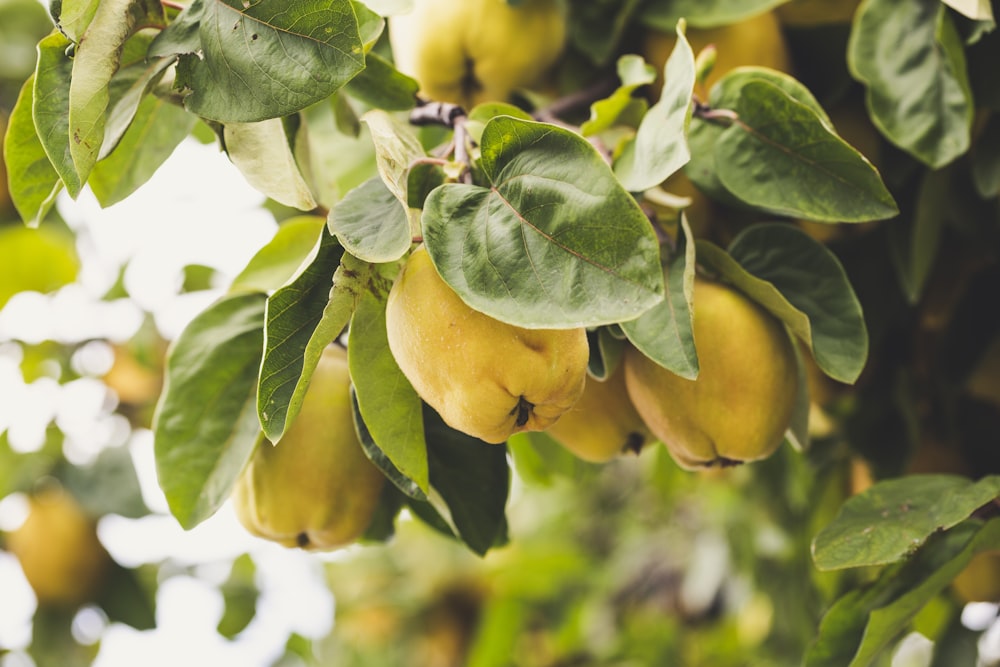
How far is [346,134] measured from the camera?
888 mm

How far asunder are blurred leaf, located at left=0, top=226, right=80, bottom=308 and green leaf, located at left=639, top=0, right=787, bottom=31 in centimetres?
116

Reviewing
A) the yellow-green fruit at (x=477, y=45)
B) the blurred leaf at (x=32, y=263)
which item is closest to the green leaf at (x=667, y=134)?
the yellow-green fruit at (x=477, y=45)

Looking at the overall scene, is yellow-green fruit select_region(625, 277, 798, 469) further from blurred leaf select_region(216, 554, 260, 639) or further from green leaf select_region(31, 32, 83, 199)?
blurred leaf select_region(216, 554, 260, 639)

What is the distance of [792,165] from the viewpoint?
0.79 meters

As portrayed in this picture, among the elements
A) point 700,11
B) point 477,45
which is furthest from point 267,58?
point 700,11

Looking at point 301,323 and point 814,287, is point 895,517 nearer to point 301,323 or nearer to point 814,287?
point 814,287

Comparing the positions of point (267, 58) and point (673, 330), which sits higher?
point (267, 58)

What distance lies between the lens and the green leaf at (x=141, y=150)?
2.72 ft

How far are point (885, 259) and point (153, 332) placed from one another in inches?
48.0

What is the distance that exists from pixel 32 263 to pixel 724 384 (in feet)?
4.56

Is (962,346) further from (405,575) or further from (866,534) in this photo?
(405,575)

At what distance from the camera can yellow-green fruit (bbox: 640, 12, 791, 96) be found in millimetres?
1003

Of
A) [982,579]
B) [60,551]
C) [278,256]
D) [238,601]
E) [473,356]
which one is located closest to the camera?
[473,356]

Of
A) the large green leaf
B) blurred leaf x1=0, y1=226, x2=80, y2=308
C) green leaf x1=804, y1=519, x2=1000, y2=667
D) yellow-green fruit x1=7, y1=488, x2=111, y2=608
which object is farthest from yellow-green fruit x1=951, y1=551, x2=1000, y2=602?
blurred leaf x1=0, y1=226, x2=80, y2=308
